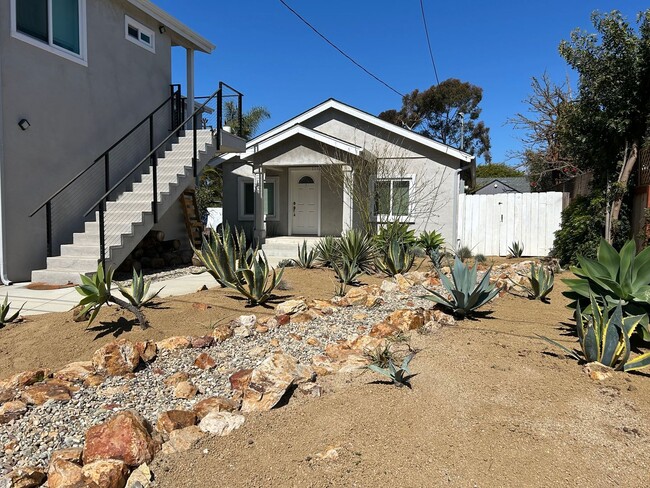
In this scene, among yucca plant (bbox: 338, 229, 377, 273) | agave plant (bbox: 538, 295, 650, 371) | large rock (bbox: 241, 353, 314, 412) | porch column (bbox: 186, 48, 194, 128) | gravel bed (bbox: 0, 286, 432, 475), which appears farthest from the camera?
porch column (bbox: 186, 48, 194, 128)

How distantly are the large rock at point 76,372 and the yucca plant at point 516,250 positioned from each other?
12.0 meters

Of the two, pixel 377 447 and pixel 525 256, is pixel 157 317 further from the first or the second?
pixel 525 256

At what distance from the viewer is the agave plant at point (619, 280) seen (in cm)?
407

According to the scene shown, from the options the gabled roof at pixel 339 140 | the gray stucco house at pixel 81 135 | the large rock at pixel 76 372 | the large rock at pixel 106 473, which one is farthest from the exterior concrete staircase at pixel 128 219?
the large rock at pixel 106 473

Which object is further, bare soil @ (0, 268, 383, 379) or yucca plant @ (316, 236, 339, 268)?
yucca plant @ (316, 236, 339, 268)

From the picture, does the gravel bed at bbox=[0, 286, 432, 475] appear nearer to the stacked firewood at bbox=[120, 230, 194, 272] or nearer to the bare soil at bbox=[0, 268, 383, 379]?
the bare soil at bbox=[0, 268, 383, 379]

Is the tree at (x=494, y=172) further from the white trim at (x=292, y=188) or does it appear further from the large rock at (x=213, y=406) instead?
the large rock at (x=213, y=406)

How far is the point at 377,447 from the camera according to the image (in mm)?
2467

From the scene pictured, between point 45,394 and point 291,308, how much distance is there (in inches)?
104

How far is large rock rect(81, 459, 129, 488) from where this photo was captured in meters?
2.21

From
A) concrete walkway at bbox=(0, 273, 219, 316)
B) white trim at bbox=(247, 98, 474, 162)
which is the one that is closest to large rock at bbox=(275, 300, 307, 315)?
concrete walkway at bbox=(0, 273, 219, 316)

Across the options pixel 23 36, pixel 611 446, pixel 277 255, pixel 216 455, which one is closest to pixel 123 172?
pixel 23 36

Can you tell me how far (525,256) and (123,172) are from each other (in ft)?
37.7

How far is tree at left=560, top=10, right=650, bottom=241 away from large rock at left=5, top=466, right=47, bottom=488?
1027 centimetres
